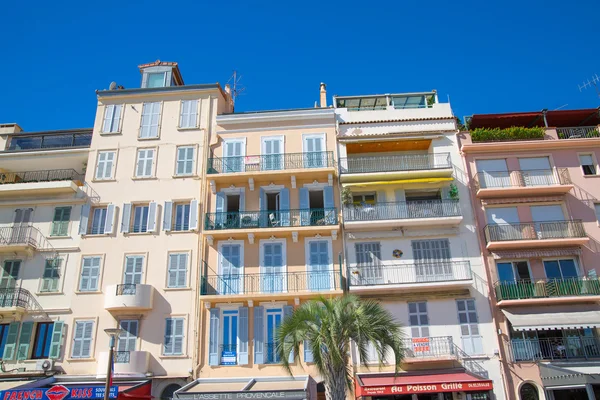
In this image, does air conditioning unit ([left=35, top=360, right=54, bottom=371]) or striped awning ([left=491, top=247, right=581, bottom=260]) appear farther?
striped awning ([left=491, top=247, right=581, bottom=260])

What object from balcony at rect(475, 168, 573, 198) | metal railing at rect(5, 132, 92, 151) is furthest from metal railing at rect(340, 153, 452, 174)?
metal railing at rect(5, 132, 92, 151)

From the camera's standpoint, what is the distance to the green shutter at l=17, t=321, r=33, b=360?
21266 mm

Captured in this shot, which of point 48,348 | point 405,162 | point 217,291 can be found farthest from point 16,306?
point 405,162

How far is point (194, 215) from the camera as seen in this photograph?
75.6ft

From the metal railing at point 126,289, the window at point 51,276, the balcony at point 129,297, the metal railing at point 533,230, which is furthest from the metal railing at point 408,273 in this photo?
the window at point 51,276

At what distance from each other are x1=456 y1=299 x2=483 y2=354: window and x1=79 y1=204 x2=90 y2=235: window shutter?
1704 centimetres

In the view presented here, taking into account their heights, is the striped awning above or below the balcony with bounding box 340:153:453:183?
below

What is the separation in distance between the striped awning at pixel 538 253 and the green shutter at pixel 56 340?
19.0 metres

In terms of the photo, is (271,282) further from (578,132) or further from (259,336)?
(578,132)

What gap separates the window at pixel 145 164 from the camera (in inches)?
957

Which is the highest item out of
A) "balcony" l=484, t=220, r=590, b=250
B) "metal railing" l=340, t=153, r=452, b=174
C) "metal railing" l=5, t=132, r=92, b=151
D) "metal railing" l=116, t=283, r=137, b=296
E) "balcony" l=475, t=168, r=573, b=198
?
"metal railing" l=5, t=132, r=92, b=151

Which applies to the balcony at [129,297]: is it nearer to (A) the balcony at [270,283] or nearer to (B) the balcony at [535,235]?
(A) the balcony at [270,283]

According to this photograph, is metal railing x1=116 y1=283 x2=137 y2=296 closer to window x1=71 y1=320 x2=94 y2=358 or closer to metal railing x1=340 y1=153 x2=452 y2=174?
window x1=71 y1=320 x2=94 y2=358

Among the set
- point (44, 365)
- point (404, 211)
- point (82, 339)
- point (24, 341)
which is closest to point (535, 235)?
point (404, 211)
